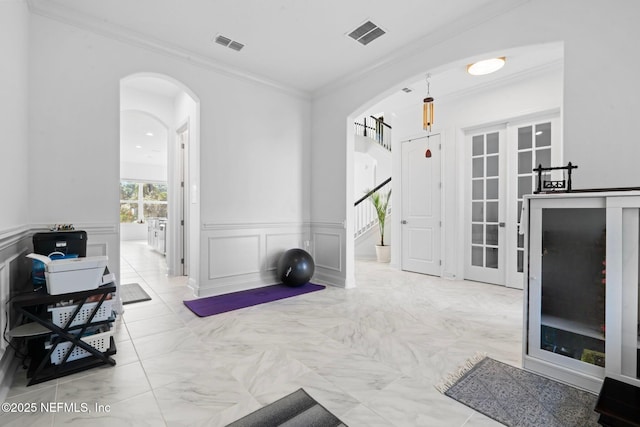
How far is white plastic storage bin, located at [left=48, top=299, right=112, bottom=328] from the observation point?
206 centimetres

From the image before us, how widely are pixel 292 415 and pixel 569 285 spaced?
1.97m

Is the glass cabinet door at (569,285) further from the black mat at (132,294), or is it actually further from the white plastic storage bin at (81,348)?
the black mat at (132,294)

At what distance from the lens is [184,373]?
6.89 feet

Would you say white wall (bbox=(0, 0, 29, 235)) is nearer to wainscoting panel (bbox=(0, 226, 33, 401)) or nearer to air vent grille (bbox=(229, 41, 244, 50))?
wainscoting panel (bbox=(0, 226, 33, 401))

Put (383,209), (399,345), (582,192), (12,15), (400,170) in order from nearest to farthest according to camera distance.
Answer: (582,192), (12,15), (399,345), (400,170), (383,209)

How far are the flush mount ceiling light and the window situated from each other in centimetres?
1219

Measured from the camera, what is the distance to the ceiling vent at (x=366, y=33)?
3195 millimetres

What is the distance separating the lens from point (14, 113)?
232cm

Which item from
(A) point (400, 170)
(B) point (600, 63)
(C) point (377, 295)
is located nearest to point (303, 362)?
(C) point (377, 295)

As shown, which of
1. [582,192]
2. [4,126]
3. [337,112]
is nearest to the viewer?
[582,192]

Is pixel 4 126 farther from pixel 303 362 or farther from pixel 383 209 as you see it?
pixel 383 209

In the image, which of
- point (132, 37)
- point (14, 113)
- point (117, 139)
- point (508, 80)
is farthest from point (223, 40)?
point (508, 80)

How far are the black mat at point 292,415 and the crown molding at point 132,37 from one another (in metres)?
3.85

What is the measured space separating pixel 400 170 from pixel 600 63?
3569mm
